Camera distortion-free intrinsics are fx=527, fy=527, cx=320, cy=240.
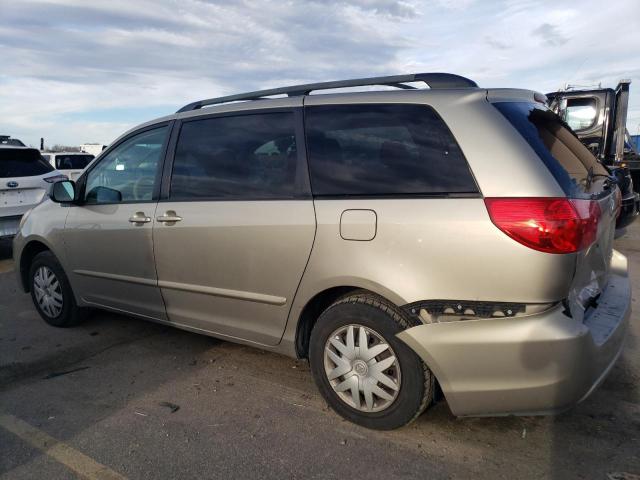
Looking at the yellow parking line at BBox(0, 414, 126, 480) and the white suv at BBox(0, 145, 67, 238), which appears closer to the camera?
the yellow parking line at BBox(0, 414, 126, 480)

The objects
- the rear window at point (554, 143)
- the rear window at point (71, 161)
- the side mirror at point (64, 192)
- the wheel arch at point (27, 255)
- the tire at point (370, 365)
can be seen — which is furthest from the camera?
the rear window at point (71, 161)

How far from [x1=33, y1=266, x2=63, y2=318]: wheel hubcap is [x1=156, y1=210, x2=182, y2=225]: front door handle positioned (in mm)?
1612

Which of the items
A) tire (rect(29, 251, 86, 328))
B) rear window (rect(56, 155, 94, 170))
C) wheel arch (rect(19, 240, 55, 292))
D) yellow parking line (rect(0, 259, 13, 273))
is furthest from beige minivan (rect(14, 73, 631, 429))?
rear window (rect(56, 155, 94, 170))

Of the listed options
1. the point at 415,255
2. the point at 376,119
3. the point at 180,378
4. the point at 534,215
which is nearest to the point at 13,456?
the point at 180,378

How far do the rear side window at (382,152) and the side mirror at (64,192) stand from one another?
7.34 ft

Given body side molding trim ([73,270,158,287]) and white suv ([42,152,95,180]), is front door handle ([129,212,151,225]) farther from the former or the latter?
white suv ([42,152,95,180])

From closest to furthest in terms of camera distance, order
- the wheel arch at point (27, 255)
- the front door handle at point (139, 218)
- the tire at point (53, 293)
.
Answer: the front door handle at point (139, 218) → the tire at point (53, 293) → the wheel arch at point (27, 255)

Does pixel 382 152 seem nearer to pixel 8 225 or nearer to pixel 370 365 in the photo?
pixel 370 365

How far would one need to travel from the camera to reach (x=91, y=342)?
4.32 meters

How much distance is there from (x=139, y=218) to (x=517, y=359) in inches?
104

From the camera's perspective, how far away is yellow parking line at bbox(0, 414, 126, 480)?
8.34ft

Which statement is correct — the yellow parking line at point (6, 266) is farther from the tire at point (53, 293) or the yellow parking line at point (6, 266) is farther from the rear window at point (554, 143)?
the rear window at point (554, 143)

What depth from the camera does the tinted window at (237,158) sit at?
3.12 meters

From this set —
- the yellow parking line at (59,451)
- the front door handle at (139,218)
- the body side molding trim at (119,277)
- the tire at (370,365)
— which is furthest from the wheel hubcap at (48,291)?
the tire at (370,365)
